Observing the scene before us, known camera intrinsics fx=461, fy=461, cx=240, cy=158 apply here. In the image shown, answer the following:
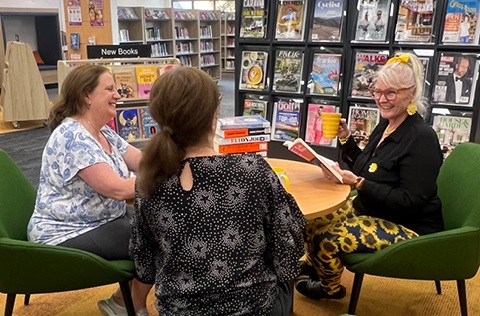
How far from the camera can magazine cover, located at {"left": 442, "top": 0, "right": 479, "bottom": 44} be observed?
11.2ft

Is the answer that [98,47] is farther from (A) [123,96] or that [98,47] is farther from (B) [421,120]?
(B) [421,120]

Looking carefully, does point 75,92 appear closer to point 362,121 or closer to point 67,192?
point 67,192

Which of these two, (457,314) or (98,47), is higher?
(98,47)

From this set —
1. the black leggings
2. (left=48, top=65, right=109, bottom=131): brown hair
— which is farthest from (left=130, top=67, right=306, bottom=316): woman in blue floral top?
(left=48, top=65, right=109, bottom=131): brown hair

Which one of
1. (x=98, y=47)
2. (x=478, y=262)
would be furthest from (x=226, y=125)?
(x=98, y=47)

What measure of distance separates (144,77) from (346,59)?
5.72 feet

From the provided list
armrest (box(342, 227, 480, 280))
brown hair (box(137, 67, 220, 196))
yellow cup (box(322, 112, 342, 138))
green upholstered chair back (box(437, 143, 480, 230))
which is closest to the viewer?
brown hair (box(137, 67, 220, 196))

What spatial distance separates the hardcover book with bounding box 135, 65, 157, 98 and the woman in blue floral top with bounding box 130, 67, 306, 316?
2.78 meters

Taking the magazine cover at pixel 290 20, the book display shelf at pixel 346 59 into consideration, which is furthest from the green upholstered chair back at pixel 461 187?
the magazine cover at pixel 290 20

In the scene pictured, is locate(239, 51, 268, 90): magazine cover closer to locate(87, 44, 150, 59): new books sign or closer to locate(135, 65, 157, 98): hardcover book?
locate(135, 65, 157, 98): hardcover book

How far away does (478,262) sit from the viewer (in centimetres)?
191

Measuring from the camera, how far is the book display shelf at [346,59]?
3523mm

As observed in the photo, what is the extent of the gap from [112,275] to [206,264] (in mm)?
660

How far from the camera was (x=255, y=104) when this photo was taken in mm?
4414
